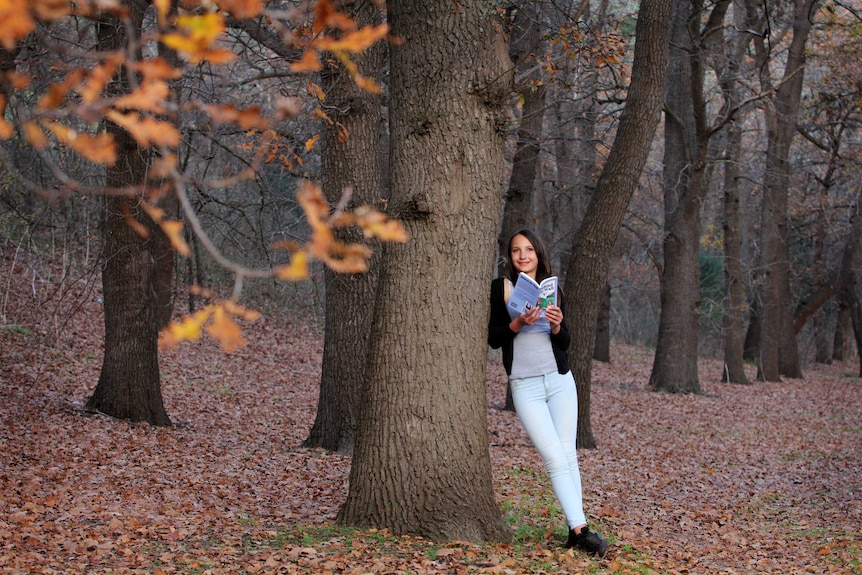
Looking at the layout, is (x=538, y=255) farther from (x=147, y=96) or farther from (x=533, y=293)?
(x=147, y=96)

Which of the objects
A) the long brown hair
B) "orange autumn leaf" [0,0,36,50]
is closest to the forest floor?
the long brown hair

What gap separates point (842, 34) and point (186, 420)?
1974 centimetres

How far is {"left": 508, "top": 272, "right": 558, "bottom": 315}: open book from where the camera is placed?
5746 millimetres

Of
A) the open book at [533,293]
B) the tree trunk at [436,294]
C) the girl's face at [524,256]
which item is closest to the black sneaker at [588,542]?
the tree trunk at [436,294]

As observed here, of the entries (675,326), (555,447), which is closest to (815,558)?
(555,447)

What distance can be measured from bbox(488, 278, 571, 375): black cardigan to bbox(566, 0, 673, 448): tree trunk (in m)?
4.95

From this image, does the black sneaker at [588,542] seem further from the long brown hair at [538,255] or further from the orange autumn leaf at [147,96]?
the orange autumn leaf at [147,96]

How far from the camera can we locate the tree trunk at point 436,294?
18.4 feet

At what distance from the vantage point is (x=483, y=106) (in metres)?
5.70

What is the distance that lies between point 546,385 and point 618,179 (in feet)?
18.0

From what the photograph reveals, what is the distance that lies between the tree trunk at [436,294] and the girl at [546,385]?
0.30 m

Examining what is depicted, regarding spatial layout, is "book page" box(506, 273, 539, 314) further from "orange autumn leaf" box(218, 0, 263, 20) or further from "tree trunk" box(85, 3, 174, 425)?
"tree trunk" box(85, 3, 174, 425)

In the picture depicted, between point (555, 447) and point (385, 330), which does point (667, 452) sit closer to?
point (555, 447)

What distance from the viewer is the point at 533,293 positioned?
5754 millimetres
